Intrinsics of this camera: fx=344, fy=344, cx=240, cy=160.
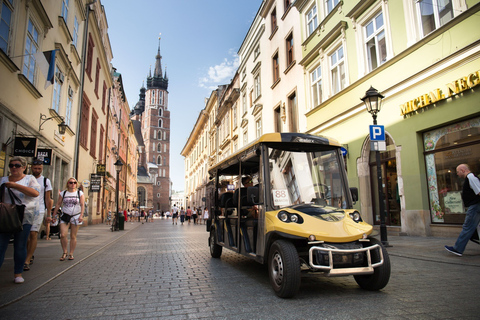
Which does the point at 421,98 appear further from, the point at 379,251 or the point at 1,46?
the point at 1,46

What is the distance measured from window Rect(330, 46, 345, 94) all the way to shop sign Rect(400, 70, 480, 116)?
436 centimetres

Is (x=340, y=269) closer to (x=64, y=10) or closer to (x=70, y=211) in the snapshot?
(x=70, y=211)

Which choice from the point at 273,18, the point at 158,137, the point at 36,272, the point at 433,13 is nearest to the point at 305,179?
the point at 36,272

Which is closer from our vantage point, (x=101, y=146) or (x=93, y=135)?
(x=93, y=135)

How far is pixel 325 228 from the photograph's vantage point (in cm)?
437

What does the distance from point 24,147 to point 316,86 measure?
1322 centimetres

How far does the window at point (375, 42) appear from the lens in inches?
504

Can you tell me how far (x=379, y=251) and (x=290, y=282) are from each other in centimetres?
123

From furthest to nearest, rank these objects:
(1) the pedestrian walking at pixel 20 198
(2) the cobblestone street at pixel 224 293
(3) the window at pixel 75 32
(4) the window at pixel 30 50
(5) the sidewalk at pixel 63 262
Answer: (3) the window at pixel 75 32
(4) the window at pixel 30 50
(1) the pedestrian walking at pixel 20 198
(5) the sidewalk at pixel 63 262
(2) the cobblestone street at pixel 224 293

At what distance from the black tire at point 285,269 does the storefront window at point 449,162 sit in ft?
24.8

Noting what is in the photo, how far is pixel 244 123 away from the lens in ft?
98.3

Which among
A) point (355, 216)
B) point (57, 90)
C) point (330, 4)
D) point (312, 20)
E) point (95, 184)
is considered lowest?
point (355, 216)

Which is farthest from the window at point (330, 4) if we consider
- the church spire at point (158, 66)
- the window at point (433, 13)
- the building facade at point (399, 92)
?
the church spire at point (158, 66)

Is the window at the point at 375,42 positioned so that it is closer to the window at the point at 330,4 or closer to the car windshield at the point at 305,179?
the window at the point at 330,4
